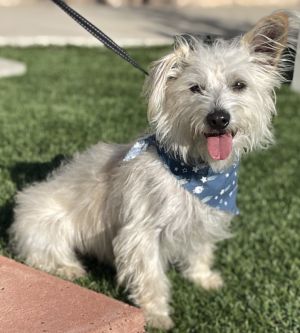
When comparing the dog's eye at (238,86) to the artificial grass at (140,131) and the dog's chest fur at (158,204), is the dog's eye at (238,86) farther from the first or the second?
the artificial grass at (140,131)

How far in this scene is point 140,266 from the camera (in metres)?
3.96

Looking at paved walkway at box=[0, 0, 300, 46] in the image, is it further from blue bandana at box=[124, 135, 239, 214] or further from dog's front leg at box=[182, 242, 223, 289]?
blue bandana at box=[124, 135, 239, 214]

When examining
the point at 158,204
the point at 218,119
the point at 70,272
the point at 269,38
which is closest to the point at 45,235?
the point at 70,272

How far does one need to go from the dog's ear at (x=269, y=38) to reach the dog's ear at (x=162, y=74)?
0.36 m

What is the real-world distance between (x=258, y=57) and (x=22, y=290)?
1.78 metres

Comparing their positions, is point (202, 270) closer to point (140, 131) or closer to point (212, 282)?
point (212, 282)

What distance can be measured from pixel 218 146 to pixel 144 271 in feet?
3.01

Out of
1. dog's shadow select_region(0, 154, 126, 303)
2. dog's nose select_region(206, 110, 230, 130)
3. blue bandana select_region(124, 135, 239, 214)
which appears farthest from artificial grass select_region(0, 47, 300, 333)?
dog's nose select_region(206, 110, 230, 130)

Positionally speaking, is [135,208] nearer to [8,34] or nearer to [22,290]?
[22,290]

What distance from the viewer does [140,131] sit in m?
7.12

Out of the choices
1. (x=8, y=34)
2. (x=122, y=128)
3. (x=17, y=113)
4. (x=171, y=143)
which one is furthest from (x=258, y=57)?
(x=8, y=34)

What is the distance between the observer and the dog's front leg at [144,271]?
3.88m

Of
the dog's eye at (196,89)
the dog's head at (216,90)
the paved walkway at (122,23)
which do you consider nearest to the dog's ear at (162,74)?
the dog's head at (216,90)

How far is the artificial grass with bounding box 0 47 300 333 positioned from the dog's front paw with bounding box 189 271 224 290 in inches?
2.3
